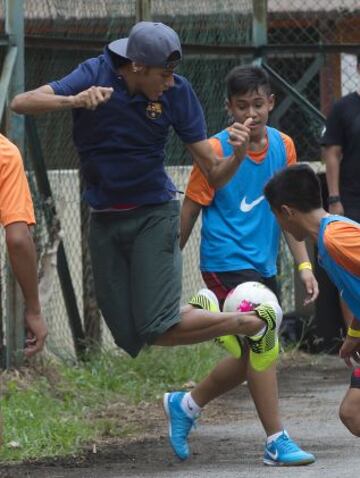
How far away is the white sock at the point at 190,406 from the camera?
7418 millimetres

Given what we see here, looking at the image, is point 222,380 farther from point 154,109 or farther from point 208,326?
point 154,109

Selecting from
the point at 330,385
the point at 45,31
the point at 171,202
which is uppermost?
the point at 45,31

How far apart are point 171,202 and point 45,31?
268 centimetres

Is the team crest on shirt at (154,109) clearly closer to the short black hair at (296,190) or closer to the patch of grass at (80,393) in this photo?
the short black hair at (296,190)

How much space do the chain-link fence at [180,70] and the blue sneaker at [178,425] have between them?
195cm

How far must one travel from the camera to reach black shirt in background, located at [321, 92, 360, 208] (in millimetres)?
10289

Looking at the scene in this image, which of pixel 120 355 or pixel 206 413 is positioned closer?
pixel 206 413

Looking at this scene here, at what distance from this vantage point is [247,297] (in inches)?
280

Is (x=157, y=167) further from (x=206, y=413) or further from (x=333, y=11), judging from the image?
(x=333, y=11)

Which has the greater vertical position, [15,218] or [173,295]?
[15,218]

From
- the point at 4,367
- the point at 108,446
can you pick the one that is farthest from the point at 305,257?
the point at 4,367

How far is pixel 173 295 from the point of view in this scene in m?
6.91

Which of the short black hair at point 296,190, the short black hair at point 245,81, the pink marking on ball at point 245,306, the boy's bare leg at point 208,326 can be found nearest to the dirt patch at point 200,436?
the boy's bare leg at point 208,326

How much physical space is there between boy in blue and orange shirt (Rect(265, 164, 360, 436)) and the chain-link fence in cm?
304
